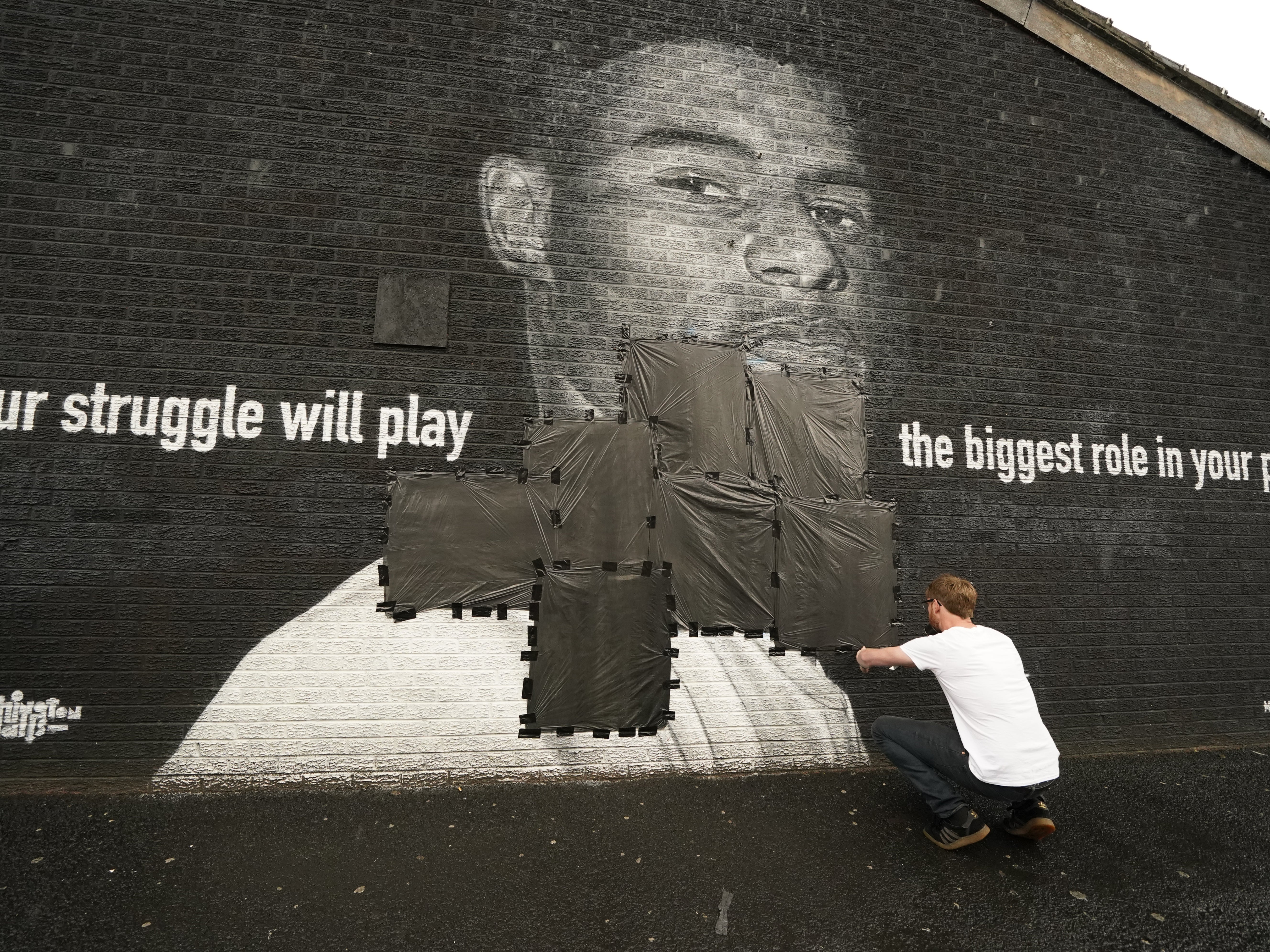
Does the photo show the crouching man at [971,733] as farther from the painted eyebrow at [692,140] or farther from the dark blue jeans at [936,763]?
the painted eyebrow at [692,140]

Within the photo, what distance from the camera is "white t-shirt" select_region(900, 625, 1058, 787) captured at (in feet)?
10.7

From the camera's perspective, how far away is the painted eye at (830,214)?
511 centimetres

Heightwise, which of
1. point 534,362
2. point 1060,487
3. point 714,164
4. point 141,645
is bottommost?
point 141,645

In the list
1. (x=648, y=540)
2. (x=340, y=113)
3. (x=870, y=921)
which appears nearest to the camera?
(x=648, y=540)

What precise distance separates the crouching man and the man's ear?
3.09 metres

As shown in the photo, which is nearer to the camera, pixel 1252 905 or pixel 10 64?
pixel 1252 905

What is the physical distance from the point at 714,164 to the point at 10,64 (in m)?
4.29

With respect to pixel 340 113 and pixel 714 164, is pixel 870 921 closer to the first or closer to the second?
pixel 714 164

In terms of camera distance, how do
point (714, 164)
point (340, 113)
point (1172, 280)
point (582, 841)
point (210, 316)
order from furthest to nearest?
point (1172, 280)
point (714, 164)
point (340, 113)
point (210, 316)
point (582, 841)

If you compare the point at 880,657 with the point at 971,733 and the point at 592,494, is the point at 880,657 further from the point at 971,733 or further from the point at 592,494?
the point at 592,494

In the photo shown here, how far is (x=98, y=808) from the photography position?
12.1 feet

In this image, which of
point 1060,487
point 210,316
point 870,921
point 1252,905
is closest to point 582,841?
point 870,921

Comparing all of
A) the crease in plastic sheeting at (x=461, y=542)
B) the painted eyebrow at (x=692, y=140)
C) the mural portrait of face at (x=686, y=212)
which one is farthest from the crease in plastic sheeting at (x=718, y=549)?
the painted eyebrow at (x=692, y=140)

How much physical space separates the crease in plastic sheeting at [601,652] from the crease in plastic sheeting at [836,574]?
0.56 m
